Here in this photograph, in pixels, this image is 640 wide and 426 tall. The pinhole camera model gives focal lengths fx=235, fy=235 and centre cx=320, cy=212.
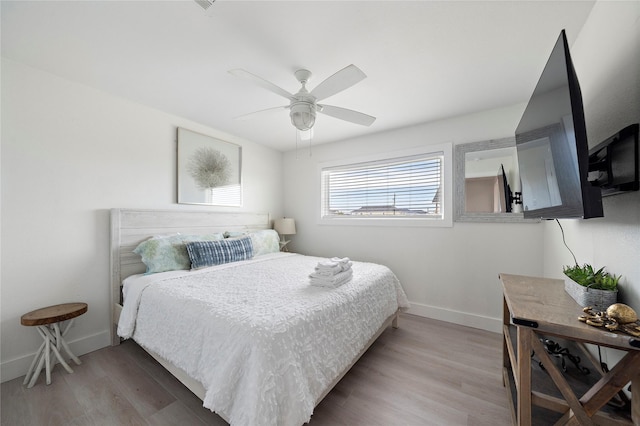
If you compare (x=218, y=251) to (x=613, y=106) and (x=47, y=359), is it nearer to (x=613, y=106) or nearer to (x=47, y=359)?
(x=47, y=359)

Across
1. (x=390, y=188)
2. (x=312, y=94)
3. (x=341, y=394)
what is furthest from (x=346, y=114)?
(x=341, y=394)

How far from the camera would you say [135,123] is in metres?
2.55

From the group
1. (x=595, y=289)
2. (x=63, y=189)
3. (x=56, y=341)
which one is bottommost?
(x=56, y=341)

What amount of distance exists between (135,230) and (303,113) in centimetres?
214

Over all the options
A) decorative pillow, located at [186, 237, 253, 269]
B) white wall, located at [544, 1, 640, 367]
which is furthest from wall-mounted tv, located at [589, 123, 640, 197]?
decorative pillow, located at [186, 237, 253, 269]

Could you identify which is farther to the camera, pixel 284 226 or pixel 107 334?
pixel 284 226

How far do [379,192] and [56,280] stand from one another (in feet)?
11.9

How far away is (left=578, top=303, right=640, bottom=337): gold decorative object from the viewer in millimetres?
822

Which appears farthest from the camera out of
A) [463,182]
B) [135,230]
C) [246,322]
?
[463,182]

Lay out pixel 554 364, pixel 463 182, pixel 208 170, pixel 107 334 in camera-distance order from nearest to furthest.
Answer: pixel 554 364
pixel 107 334
pixel 463 182
pixel 208 170

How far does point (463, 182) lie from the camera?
280cm

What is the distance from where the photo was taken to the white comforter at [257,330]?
113 centimetres

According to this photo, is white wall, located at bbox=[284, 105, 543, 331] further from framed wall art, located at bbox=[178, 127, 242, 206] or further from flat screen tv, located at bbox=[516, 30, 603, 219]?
framed wall art, located at bbox=[178, 127, 242, 206]

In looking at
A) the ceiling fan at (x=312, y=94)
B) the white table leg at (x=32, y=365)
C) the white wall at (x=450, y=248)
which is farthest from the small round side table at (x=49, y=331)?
the white wall at (x=450, y=248)
